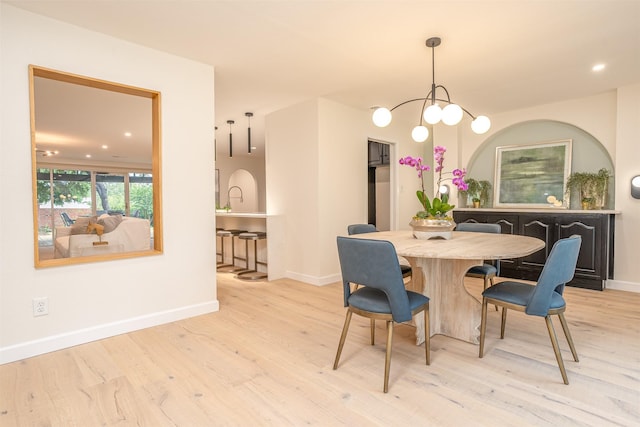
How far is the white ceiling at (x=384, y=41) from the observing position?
91.0 inches

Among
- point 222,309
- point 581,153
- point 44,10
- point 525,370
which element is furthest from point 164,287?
point 581,153

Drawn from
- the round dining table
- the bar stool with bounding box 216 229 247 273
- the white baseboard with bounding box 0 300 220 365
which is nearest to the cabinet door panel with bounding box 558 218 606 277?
the round dining table

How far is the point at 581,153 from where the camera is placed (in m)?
4.48

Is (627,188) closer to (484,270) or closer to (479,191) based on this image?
(479,191)

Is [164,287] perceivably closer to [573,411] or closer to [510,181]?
[573,411]

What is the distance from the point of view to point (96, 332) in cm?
260

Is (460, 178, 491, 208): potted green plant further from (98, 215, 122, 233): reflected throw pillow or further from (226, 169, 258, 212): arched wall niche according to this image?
(226, 169, 258, 212): arched wall niche

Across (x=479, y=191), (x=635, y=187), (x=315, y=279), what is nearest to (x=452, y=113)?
(x=315, y=279)

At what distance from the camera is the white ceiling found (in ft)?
7.58

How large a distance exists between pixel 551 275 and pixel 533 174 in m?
3.42

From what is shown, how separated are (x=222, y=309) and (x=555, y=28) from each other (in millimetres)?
3688

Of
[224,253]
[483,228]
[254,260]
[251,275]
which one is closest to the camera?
[483,228]

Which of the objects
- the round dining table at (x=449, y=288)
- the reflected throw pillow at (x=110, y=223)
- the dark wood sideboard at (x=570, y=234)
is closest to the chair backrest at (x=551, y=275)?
the round dining table at (x=449, y=288)

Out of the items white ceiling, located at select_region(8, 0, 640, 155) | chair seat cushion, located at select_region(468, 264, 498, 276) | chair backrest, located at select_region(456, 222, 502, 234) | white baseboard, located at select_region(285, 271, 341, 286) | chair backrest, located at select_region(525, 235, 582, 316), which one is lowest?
white baseboard, located at select_region(285, 271, 341, 286)
